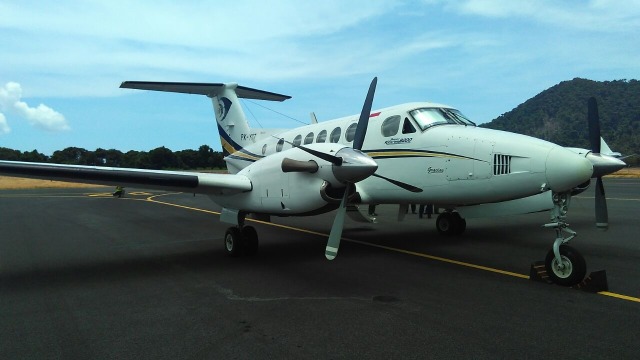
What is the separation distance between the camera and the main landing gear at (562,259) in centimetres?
595

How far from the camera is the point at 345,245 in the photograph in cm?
1008

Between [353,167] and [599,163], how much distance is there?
4.04 m

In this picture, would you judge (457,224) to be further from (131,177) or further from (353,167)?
(131,177)

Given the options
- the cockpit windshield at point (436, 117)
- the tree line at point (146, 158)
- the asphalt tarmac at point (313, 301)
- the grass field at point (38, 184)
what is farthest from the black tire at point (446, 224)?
the grass field at point (38, 184)

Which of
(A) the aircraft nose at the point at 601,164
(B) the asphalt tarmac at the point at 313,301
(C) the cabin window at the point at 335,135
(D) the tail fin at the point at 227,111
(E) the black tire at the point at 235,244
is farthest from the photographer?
(D) the tail fin at the point at 227,111

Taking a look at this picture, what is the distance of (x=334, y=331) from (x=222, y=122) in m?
12.4

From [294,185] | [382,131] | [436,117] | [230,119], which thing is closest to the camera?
[294,185]

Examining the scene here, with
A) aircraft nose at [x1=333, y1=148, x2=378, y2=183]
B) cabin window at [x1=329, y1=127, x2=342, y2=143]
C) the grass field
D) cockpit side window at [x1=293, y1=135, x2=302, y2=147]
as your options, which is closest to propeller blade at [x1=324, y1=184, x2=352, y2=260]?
aircraft nose at [x1=333, y1=148, x2=378, y2=183]

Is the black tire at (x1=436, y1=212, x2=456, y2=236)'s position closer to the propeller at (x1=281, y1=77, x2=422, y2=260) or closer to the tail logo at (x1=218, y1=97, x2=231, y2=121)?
the propeller at (x1=281, y1=77, x2=422, y2=260)

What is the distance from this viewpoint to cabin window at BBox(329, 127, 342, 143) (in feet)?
32.7

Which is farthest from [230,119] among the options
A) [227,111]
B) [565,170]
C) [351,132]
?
[565,170]

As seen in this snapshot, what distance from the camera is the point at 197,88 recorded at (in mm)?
15141

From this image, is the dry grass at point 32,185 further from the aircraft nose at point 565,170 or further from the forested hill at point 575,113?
the forested hill at point 575,113

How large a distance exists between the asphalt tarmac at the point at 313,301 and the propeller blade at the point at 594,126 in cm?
211
